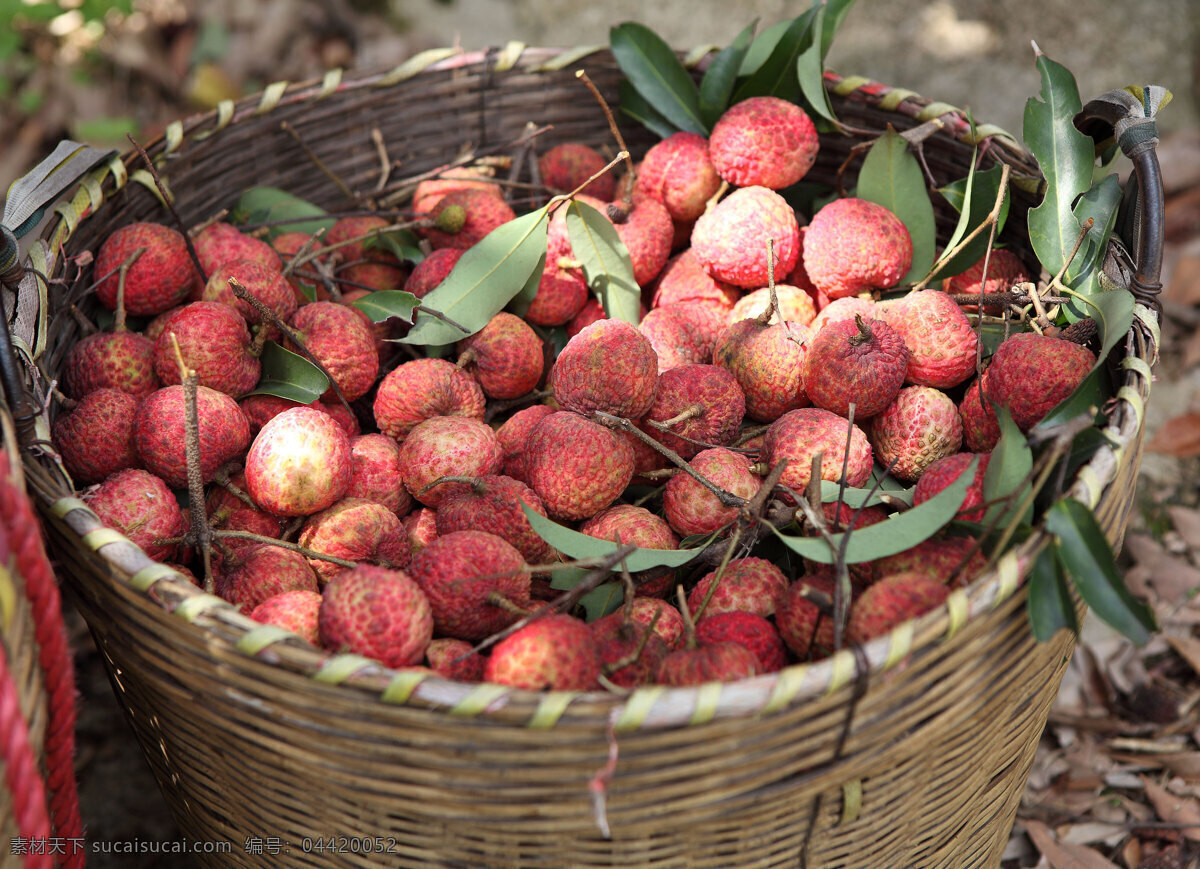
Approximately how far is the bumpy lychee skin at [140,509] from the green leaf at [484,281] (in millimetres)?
387

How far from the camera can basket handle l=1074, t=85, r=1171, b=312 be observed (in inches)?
45.8

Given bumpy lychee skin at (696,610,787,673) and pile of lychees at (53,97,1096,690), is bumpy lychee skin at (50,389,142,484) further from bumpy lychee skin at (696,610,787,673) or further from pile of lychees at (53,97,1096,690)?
bumpy lychee skin at (696,610,787,673)

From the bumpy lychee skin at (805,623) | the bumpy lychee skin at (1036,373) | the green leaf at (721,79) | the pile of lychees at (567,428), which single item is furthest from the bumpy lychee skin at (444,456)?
the green leaf at (721,79)

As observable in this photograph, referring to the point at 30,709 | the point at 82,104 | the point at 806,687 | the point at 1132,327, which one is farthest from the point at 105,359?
the point at 82,104

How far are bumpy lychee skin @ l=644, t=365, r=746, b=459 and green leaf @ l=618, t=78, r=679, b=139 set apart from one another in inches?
23.7

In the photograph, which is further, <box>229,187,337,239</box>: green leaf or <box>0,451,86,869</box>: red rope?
<box>229,187,337,239</box>: green leaf

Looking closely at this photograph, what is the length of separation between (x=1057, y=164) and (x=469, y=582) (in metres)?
0.99

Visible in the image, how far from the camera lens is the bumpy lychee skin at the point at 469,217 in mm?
1589

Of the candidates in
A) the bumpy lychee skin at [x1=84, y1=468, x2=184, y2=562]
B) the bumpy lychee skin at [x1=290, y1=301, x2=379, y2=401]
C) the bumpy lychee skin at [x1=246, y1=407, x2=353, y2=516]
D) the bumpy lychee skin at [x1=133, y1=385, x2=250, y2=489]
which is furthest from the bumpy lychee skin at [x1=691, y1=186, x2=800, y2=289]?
the bumpy lychee skin at [x1=84, y1=468, x2=184, y2=562]

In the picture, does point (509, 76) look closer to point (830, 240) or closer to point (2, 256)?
point (830, 240)

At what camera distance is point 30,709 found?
85 cm

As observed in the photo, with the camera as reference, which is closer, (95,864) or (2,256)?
(2,256)

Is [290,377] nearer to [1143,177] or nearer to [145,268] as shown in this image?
[145,268]

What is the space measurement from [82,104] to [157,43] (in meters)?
0.34
